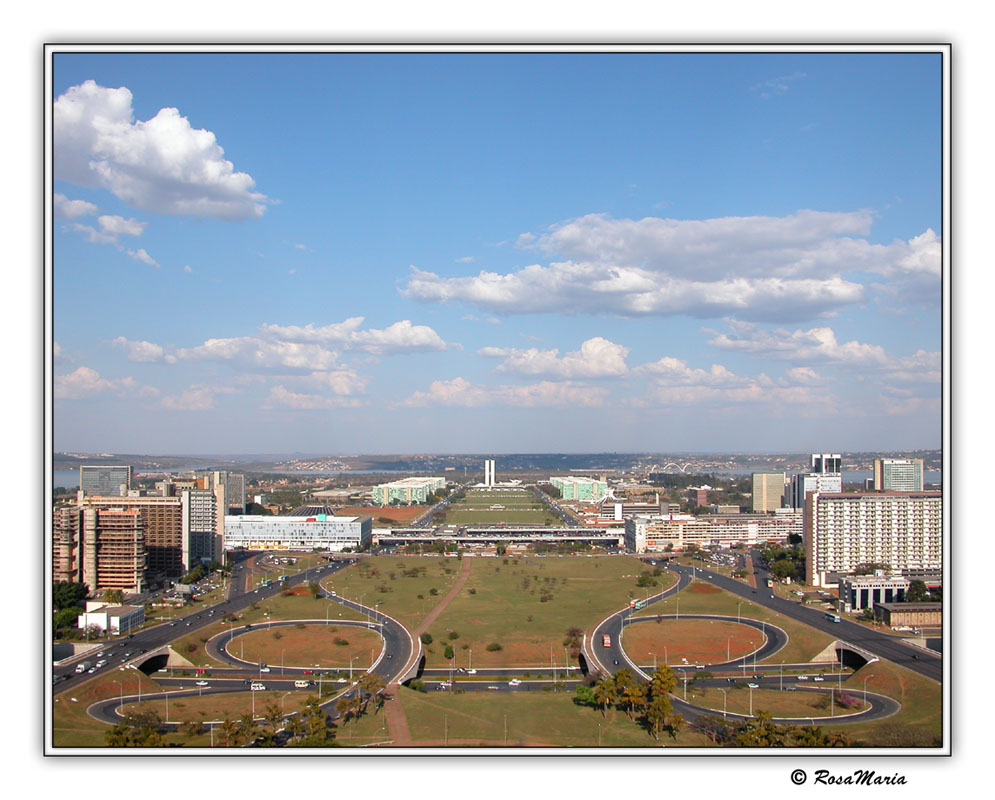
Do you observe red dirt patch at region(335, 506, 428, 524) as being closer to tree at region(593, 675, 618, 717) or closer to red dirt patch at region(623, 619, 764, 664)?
red dirt patch at region(623, 619, 764, 664)

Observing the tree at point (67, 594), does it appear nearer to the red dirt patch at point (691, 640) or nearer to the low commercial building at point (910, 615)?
the red dirt patch at point (691, 640)

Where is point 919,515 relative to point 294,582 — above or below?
above

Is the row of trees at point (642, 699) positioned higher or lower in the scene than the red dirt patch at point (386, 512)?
higher

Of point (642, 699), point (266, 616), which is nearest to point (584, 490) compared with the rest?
point (266, 616)

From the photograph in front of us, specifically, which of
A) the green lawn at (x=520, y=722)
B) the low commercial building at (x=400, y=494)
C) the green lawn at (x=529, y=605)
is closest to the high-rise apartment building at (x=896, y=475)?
the green lawn at (x=529, y=605)

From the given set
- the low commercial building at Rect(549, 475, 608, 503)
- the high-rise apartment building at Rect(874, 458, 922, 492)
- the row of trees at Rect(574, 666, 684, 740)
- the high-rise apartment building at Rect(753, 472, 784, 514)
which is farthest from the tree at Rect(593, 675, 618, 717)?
the low commercial building at Rect(549, 475, 608, 503)

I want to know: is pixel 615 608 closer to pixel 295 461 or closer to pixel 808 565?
pixel 808 565
